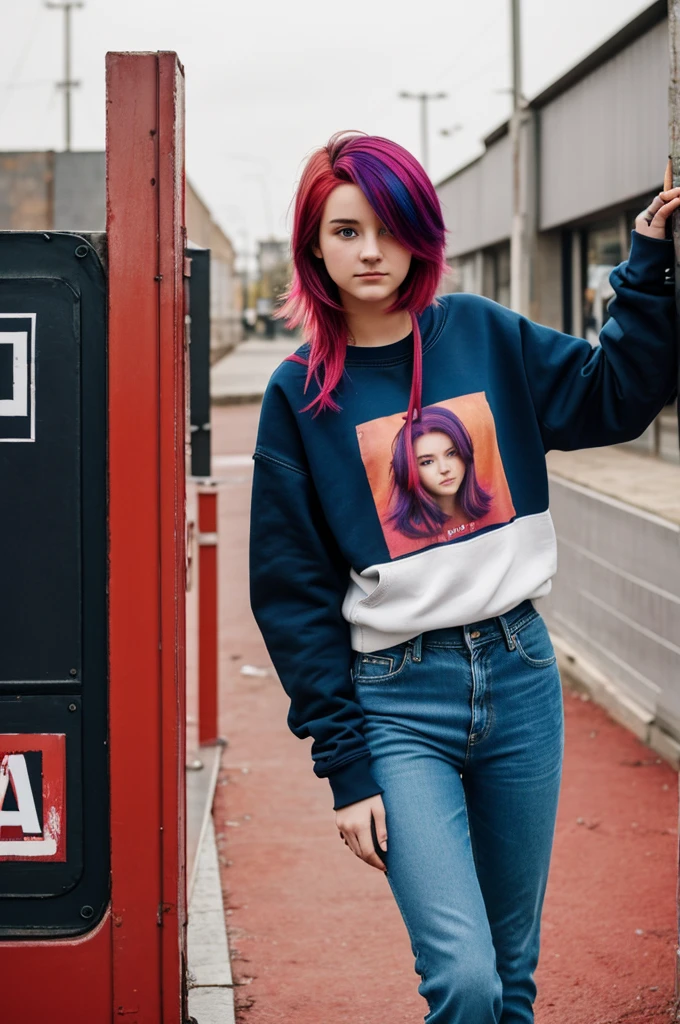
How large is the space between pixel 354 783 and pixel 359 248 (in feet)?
3.04

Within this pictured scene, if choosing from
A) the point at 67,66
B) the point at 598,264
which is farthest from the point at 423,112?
the point at 598,264

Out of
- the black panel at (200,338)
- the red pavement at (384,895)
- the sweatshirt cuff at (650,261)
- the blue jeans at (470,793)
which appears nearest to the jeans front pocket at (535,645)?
the blue jeans at (470,793)

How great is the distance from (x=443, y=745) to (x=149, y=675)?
30.5 inches

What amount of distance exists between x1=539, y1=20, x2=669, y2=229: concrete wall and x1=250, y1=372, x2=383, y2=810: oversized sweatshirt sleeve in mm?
8033

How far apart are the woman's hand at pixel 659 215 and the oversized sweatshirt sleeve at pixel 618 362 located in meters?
0.02

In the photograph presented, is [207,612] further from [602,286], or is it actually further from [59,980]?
[602,286]

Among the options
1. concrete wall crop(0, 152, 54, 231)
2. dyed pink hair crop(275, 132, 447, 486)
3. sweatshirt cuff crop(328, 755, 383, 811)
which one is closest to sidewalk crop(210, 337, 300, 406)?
concrete wall crop(0, 152, 54, 231)

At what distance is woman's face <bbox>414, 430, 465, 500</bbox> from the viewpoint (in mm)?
2279

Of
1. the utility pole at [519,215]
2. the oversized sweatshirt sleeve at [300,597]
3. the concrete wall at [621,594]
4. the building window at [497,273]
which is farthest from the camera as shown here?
the building window at [497,273]

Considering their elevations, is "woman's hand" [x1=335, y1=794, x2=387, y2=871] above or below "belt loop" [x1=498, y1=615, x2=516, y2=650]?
below

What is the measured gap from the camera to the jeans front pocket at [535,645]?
231cm

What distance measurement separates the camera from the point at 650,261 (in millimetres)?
2340

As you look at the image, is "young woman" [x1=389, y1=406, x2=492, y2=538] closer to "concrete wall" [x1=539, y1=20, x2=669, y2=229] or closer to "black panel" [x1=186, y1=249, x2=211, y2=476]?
"black panel" [x1=186, y1=249, x2=211, y2=476]

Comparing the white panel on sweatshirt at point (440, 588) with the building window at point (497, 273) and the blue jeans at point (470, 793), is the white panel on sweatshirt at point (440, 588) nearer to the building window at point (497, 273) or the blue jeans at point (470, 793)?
the blue jeans at point (470, 793)
